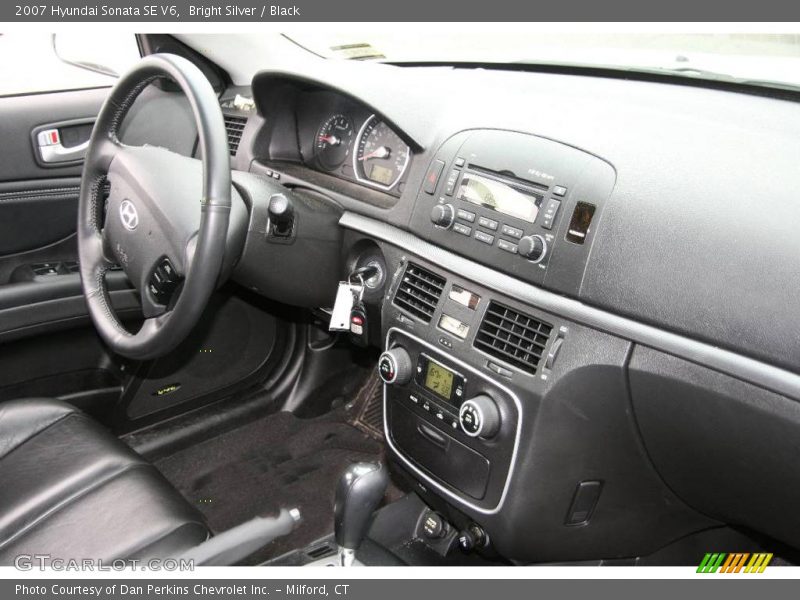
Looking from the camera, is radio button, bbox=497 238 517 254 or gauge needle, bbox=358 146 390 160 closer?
radio button, bbox=497 238 517 254

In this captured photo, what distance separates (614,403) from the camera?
1405 millimetres

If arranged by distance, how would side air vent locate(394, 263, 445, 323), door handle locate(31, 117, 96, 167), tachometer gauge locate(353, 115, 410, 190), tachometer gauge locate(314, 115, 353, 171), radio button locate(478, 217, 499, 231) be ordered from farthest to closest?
door handle locate(31, 117, 96, 167) → tachometer gauge locate(314, 115, 353, 171) → tachometer gauge locate(353, 115, 410, 190) → side air vent locate(394, 263, 445, 323) → radio button locate(478, 217, 499, 231)

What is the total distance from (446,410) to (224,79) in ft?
4.96

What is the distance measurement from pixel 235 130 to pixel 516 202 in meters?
1.10

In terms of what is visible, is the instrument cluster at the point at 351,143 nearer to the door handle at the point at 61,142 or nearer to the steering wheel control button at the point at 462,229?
the steering wheel control button at the point at 462,229

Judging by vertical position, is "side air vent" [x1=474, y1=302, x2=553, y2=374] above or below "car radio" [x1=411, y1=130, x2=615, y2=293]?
below

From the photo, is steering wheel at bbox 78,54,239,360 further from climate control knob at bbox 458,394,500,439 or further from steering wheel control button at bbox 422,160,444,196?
climate control knob at bbox 458,394,500,439

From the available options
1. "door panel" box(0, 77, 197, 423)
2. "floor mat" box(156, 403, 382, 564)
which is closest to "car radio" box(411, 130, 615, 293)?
"floor mat" box(156, 403, 382, 564)

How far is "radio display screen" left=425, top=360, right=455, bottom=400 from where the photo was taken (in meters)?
1.58

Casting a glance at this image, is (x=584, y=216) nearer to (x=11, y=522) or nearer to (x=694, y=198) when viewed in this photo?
(x=694, y=198)

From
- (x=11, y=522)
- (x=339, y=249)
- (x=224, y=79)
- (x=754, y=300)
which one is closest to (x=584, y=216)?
(x=754, y=300)

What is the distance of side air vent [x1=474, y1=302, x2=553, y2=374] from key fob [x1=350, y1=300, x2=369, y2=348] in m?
0.42
